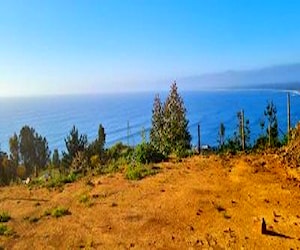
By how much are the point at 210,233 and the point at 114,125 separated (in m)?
148

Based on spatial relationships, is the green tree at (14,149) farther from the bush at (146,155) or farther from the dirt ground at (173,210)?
the dirt ground at (173,210)

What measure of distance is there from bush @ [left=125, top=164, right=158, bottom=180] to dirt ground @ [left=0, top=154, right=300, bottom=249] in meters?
0.49

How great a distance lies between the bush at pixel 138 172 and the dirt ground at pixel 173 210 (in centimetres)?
49

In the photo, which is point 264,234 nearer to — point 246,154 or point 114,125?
point 246,154

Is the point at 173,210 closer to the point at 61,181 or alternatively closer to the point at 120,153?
the point at 61,181

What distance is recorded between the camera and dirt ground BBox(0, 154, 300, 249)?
10266mm

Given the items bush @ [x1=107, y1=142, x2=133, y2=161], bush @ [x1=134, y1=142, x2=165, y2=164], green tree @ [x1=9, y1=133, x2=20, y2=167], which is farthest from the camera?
green tree @ [x1=9, y1=133, x2=20, y2=167]

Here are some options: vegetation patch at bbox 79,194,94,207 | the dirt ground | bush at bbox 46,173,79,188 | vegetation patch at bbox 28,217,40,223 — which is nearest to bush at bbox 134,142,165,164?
the dirt ground

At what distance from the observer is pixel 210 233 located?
10.4 metres

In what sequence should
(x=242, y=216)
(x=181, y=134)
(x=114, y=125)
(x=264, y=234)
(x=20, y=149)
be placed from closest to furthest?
(x=264, y=234), (x=242, y=216), (x=181, y=134), (x=20, y=149), (x=114, y=125)

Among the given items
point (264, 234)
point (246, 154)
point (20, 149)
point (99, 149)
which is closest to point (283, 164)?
point (246, 154)

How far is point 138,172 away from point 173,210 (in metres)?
5.06

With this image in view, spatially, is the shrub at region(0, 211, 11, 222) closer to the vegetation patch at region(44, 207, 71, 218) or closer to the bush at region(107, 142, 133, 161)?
the vegetation patch at region(44, 207, 71, 218)

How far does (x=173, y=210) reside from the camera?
41.0ft
